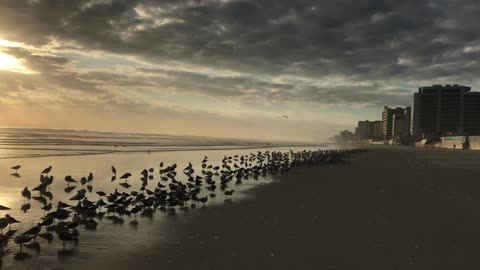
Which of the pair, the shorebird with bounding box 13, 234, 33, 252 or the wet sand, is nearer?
the wet sand

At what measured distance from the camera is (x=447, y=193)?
1623 cm

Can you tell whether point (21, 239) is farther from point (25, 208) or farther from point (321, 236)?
point (321, 236)

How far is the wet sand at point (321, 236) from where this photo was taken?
278 inches

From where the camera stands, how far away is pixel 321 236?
29.2ft

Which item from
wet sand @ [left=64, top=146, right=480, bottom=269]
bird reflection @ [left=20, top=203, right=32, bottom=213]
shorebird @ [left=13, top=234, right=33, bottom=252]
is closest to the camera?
wet sand @ [left=64, top=146, right=480, bottom=269]

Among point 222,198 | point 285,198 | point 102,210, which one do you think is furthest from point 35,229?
point 285,198

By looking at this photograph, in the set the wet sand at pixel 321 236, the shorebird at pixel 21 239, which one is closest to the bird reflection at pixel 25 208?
the shorebird at pixel 21 239

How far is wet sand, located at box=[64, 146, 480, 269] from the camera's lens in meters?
7.07

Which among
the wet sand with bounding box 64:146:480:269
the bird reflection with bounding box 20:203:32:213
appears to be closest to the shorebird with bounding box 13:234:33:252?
the wet sand with bounding box 64:146:480:269

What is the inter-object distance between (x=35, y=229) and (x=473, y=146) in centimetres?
11200

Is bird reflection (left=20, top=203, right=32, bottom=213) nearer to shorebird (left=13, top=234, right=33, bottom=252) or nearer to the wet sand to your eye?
shorebird (left=13, top=234, right=33, bottom=252)

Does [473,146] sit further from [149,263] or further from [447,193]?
[149,263]

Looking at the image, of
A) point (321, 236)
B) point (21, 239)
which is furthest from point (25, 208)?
point (321, 236)

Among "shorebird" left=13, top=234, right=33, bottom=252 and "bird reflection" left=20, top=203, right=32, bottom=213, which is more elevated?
"shorebird" left=13, top=234, right=33, bottom=252
